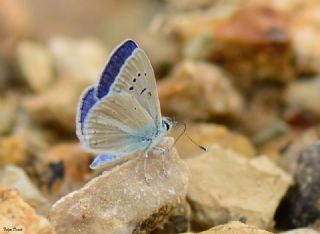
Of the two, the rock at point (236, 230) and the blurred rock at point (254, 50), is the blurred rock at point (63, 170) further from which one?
the blurred rock at point (254, 50)

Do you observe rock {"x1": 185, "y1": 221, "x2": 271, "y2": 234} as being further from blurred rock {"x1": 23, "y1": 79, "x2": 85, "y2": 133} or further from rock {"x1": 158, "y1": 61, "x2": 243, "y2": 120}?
blurred rock {"x1": 23, "y1": 79, "x2": 85, "y2": 133}

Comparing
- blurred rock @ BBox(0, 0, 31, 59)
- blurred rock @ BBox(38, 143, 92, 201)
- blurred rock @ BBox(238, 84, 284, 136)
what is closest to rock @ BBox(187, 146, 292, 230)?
blurred rock @ BBox(38, 143, 92, 201)

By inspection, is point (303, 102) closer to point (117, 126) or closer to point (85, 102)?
point (117, 126)

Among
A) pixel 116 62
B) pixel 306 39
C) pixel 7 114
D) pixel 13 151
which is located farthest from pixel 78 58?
pixel 116 62

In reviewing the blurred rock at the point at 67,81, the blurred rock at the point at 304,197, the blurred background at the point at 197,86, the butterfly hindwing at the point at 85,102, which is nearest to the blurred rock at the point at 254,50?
the blurred background at the point at 197,86

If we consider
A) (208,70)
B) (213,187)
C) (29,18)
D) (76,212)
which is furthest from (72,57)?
(76,212)

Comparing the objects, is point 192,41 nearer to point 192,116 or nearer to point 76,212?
point 192,116
